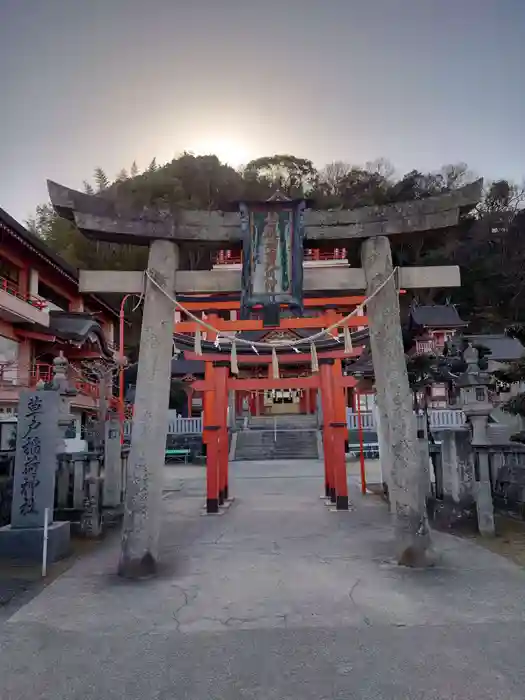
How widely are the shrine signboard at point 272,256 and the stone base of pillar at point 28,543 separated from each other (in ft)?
14.3

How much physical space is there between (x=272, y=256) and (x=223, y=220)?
91 cm

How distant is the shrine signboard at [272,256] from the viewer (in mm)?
7117

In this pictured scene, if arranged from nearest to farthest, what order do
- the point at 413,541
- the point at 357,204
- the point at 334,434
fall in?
the point at 413,541 < the point at 334,434 < the point at 357,204

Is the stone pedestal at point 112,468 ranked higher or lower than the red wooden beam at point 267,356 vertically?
lower

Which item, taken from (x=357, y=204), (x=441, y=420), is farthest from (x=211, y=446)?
(x=357, y=204)

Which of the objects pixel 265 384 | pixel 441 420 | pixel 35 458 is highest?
pixel 265 384

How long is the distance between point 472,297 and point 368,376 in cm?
3470

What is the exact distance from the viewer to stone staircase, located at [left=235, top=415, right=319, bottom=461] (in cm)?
2772

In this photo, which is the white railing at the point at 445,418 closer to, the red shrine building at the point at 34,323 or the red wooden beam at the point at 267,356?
the red wooden beam at the point at 267,356

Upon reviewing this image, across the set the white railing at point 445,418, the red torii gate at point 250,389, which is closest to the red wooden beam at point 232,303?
the red torii gate at point 250,389

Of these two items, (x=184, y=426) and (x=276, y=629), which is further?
(x=184, y=426)

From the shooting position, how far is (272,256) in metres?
7.22

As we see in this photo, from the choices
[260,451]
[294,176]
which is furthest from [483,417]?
[294,176]

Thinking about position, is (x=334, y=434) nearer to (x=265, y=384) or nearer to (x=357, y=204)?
(x=265, y=384)
